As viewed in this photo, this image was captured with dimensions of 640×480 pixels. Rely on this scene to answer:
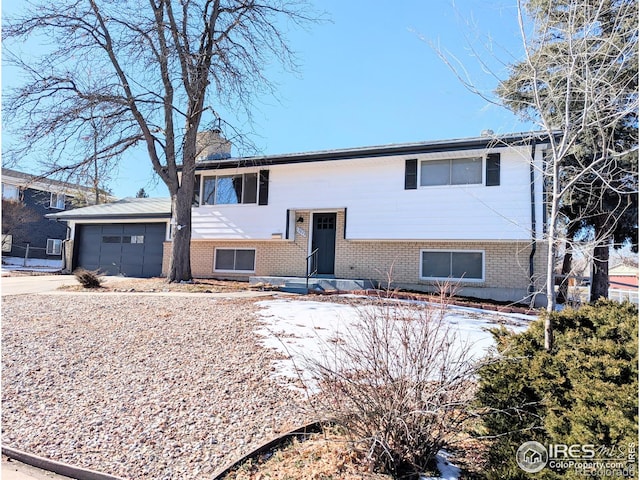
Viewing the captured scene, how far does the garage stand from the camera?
58.7 ft

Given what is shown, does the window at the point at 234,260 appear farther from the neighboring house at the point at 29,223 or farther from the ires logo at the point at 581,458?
the neighboring house at the point at 29,223

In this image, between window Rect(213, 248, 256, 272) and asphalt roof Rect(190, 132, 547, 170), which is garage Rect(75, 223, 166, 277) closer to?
window Rect(213, 248, 256, 272)

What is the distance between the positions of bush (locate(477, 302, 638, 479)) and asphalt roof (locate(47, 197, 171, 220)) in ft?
54.4

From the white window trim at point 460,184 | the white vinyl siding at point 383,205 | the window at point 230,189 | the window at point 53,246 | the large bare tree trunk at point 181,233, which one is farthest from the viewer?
the window at point 53,246

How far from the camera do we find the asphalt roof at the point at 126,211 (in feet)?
58.4

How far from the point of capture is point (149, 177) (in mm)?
14336

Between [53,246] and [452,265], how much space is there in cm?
3316

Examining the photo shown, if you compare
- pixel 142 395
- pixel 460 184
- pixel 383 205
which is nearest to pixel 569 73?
pixel 142 395

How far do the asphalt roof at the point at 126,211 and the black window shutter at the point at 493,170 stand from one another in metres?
13.2

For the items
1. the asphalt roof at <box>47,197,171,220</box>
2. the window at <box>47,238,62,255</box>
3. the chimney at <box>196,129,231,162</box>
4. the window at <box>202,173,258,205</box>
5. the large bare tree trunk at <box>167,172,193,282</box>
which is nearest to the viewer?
the large bare tree trunk at <box>167,172,193,282</box>

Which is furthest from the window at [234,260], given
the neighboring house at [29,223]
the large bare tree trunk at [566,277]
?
the neighboring house at [29,223]

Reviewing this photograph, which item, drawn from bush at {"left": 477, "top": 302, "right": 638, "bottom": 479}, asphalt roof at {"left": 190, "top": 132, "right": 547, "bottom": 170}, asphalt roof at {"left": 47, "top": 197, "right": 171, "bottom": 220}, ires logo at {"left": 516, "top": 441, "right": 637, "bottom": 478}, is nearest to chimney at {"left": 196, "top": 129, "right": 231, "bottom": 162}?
asphalt roof at {"left": 190, "top": 132, "right": 547, "bottom": 170}

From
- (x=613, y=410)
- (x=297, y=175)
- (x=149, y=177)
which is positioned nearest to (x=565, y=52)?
(x=613, y=410)

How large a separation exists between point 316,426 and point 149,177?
13304 millimetres
